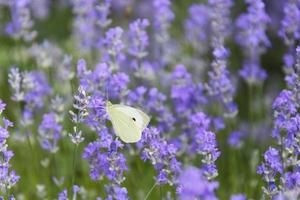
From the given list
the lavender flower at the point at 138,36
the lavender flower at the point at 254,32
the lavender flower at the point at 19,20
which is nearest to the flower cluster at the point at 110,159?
the lavender flower at the point at 138,36

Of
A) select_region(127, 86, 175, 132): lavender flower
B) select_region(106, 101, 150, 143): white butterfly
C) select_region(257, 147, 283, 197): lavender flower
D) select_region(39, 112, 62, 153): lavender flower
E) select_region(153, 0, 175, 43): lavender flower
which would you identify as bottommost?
select_region(257, 147, 283, 197): lavender flower

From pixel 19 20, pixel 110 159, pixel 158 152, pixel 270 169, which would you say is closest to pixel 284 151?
pixel 270 169

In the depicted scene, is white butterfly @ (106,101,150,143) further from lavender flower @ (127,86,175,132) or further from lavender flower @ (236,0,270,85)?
lavender flower @ (236,0,270,85)

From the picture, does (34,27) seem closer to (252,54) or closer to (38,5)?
(38,5)

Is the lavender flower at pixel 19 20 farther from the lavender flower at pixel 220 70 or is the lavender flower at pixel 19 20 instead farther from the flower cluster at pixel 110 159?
the flower cluster at pixel 110 159

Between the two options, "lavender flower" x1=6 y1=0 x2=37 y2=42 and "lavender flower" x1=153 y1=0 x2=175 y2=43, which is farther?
"lavender flower" x1=6 y1=0 x2=37 y2=42

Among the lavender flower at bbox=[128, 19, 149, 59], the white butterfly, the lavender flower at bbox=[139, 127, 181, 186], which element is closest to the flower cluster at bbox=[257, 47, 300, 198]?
the lavender flower at bbox=[139, 127, 181, 186]

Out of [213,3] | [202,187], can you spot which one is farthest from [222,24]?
[202,187]
